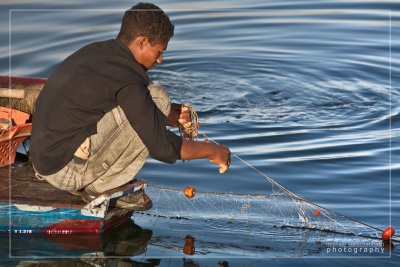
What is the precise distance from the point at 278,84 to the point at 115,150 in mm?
4406

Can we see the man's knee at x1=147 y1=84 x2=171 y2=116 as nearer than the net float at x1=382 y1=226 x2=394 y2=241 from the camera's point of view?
Yes

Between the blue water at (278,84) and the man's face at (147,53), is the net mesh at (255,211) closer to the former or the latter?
the blue water at (278,84)

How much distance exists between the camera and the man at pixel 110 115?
518cm

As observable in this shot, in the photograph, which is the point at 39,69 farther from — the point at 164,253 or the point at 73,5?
the point at 164,253

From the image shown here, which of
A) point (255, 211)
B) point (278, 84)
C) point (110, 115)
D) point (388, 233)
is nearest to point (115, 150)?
point (110, 115)

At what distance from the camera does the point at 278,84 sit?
31.8ft

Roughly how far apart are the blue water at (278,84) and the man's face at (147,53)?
3.68 ft

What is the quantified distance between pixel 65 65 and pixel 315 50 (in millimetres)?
5978

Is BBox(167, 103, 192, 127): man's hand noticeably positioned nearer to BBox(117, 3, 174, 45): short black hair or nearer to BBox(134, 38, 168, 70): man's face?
BBox(134, 38, 168, 70): man's face

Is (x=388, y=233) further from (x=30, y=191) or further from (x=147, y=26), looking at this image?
(x=30, y=191)

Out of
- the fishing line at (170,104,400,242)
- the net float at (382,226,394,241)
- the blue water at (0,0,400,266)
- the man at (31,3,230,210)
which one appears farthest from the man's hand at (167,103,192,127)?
the net float at (382,226,394,241)

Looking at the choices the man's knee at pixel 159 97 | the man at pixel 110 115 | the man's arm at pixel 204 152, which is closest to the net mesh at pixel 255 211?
the man's arm at pixel 204 152

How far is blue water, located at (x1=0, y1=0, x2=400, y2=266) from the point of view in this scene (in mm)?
7035

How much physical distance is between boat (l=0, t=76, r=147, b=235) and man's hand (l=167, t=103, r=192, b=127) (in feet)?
1.41
